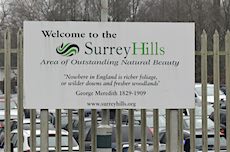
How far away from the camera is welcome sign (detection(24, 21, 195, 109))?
7324mm

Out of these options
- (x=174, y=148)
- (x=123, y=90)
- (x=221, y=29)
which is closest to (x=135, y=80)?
(x=123, y=90)

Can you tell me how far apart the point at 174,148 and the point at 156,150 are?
311 millimetres

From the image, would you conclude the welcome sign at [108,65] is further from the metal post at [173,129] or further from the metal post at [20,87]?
the metal post at [20,87]

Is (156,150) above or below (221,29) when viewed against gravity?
below

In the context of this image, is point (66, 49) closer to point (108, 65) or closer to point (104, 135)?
point (108, 65)

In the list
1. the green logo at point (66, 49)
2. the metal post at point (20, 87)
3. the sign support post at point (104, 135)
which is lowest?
the sign support post at point (104, 135)

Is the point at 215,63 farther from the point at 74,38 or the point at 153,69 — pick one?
the point at 74,38

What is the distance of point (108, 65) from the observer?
24.3ft

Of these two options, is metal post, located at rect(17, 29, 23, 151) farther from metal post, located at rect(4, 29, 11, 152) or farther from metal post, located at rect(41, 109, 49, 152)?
metal post, located at rect(41, 109, 49, 152)

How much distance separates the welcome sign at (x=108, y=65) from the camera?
7324 mm

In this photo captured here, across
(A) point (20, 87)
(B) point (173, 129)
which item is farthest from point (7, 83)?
(B) point (173, 129)

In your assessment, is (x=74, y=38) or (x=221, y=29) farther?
(x=221, y=29)

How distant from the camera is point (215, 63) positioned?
7.97 meters

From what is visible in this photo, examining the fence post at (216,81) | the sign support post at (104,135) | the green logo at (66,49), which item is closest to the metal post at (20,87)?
the green logo at (66,49)
